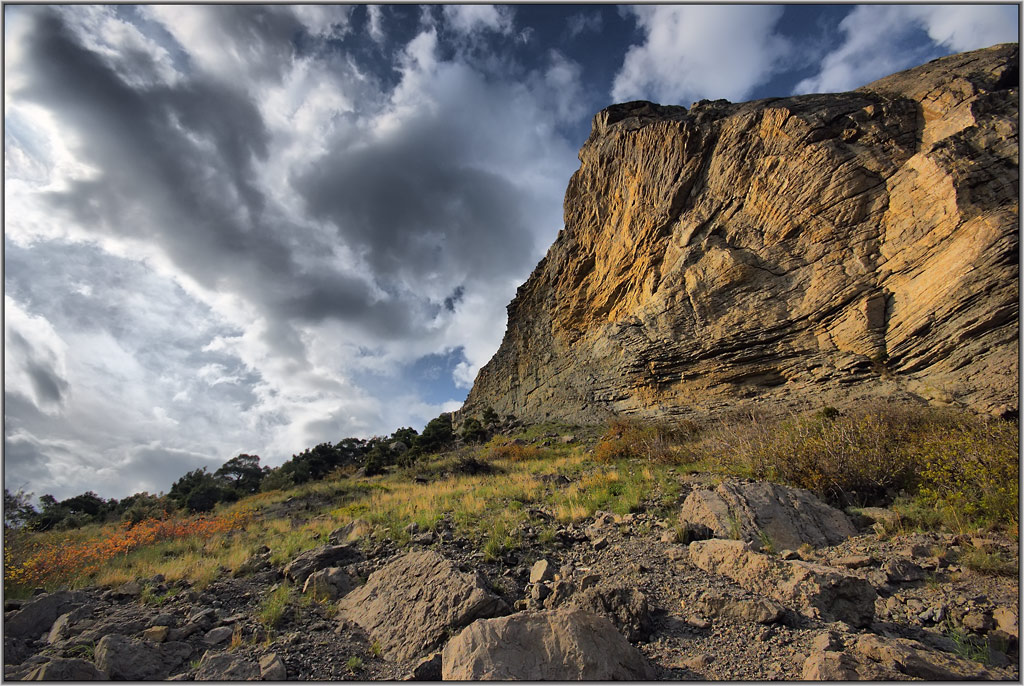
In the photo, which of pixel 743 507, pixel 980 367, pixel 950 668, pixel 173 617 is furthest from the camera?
pixel 980 367

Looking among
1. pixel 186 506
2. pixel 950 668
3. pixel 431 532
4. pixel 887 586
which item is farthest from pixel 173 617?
pixel 186 506

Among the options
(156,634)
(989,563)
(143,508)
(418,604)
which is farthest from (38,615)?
(143,508)

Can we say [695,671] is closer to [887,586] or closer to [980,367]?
[887,586]

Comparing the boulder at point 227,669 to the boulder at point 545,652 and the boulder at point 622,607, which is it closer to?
the boulder at point 545,652

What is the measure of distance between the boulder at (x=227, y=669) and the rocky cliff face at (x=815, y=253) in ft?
52.9

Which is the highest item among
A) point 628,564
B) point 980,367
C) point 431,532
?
point 980,367

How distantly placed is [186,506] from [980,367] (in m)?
31.6

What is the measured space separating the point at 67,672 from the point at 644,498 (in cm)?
831

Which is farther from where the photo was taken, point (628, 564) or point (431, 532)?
point (431, 532)

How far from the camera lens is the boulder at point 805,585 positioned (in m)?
4.15

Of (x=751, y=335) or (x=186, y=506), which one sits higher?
(x=751, y=335)

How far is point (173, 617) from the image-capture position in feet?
17.4

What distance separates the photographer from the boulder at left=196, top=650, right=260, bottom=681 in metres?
4.01

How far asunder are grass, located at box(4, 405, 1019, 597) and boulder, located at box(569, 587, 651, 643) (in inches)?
93.9
